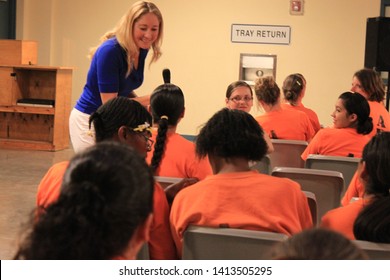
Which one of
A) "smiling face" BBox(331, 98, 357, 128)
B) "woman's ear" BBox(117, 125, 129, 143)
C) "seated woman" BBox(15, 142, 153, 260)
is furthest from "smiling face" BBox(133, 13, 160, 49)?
"seated woman" BBox(15, 142, 153, 260)

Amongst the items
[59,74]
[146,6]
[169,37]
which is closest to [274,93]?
[146,6]

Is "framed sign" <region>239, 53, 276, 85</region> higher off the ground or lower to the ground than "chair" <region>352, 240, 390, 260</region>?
higher

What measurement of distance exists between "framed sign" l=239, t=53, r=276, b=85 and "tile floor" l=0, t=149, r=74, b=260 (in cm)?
290

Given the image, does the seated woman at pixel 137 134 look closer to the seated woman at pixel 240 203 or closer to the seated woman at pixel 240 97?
the seated woman at pixel 240 203

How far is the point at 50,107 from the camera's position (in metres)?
8.92

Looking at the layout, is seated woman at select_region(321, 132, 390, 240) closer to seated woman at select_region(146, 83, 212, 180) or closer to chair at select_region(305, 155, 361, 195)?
seated woman at select_region(146, 83, 212, 180)

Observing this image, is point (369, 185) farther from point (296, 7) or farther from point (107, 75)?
point (296, 7)

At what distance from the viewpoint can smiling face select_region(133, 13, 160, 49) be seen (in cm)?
379

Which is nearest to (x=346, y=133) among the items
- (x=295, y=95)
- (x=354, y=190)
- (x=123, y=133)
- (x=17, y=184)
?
(x=354, y=190)

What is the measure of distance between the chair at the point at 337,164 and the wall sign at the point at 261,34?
6077mm

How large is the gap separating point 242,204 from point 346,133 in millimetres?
2324

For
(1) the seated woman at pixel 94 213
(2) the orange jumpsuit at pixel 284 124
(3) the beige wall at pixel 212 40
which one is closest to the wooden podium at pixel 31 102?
(3) the beige wall at pixel 212 40

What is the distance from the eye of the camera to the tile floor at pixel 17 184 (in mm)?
4816

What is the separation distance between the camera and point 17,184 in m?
6.58
